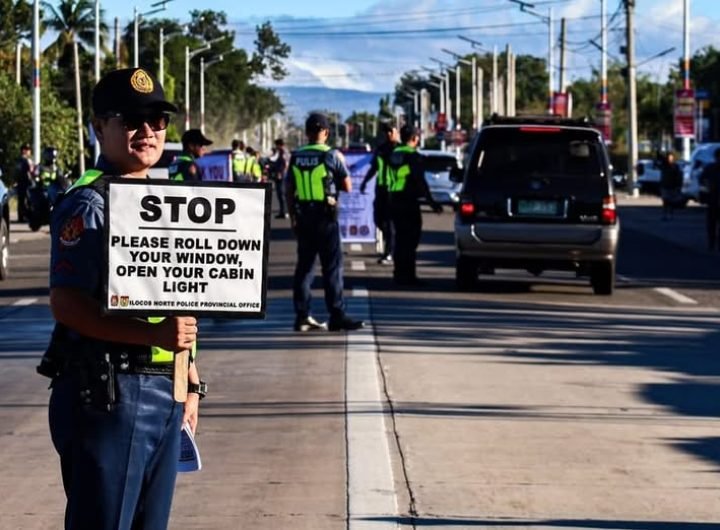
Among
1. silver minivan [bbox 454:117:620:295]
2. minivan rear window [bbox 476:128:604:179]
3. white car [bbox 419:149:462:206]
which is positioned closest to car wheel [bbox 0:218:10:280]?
silver minivan [bbox 454:117:620:295]

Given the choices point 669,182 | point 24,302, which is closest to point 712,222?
point 669,182

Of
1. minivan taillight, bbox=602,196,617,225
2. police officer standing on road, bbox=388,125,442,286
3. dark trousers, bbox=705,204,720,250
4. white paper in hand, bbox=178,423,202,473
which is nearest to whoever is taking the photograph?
white paper in hand, bbox=178,423,202,473

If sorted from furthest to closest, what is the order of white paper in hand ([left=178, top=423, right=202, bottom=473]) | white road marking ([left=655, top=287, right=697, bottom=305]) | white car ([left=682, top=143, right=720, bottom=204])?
white car ([left=682, top=143, right=720, bottom=204]) < white road marking ([left=655, top=287, right=697, bottom=305]) < white paper in hand ([left=178, top=423, right=202, bottom=473])

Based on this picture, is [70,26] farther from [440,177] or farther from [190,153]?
[190,153]

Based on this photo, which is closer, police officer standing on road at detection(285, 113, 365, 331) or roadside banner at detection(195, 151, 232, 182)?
police officer standing on road at detection(285, 113, 365, 331)

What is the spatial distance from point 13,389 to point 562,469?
4578 mm

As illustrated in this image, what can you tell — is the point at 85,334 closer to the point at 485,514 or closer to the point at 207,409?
the point at 485,514

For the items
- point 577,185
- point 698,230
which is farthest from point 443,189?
point 577,185

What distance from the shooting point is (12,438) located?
10172 millimetres

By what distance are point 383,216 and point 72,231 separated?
61.3ft

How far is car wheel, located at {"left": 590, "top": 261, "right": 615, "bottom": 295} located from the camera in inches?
787

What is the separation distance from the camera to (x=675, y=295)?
809 inches

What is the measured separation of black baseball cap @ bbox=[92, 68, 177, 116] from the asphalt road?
3.25m

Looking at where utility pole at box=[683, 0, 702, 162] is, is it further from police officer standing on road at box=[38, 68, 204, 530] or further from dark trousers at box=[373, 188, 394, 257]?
police officer standing on road at box=[38, 68, 204, 530]
